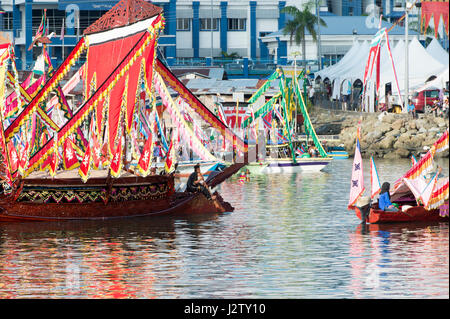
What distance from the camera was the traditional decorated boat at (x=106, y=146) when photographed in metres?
38.5

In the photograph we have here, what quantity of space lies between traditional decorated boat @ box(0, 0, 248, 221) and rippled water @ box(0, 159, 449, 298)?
77 centimetres

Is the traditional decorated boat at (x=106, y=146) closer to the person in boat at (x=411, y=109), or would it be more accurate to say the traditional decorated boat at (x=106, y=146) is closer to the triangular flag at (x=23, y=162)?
the triangular flag at (x=23, y=162)

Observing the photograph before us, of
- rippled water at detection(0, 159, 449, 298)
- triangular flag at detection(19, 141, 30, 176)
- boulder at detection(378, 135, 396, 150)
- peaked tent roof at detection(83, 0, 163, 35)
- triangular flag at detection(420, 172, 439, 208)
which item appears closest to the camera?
rippled water at detection(0, 159, 449, 298)

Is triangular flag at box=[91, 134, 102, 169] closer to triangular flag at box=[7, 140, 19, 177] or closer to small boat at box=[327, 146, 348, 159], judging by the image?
triangular flag at box=[7, 140, 19, 177]

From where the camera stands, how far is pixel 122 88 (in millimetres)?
40156

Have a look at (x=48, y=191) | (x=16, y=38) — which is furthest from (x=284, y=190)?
(x=16, y=38)

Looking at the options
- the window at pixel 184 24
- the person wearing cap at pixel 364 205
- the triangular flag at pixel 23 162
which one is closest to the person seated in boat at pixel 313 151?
the person wearing cap at pixel 364 205

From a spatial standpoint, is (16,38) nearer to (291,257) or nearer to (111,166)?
(111,166)

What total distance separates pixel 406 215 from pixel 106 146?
13.2 m

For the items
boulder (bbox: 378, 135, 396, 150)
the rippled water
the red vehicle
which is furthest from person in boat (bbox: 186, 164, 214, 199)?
the red vehicle

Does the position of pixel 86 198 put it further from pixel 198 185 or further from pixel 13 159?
pixel 198 185

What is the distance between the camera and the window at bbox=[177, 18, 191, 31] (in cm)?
12250

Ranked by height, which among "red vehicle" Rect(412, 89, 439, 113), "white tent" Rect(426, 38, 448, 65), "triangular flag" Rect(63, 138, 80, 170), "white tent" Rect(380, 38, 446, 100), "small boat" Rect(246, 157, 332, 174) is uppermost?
"white tent" Rect(426, 38, 448, 65)
